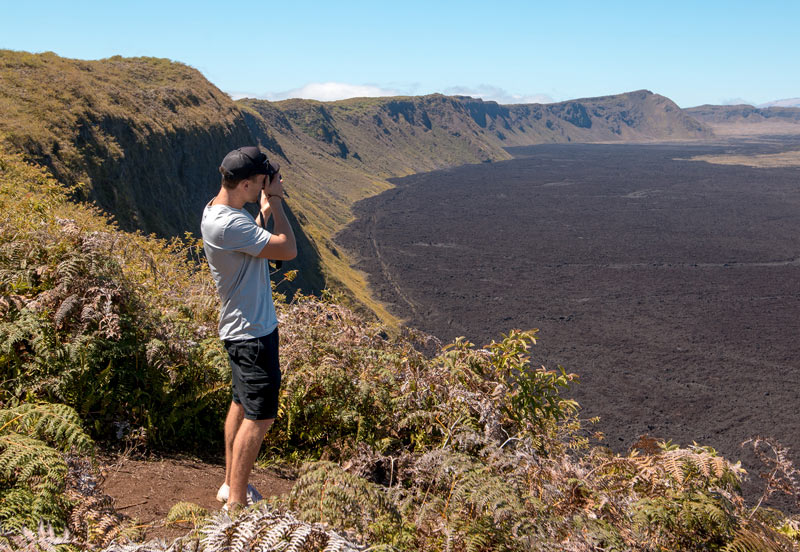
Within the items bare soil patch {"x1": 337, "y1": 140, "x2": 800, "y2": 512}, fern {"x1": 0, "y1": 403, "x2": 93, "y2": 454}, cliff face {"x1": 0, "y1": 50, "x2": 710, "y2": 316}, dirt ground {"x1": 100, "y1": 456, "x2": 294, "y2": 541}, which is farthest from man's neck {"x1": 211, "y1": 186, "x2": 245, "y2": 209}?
bare soil patch {"x1": 337, "y1": 140, "x2": 800, "y2": 512}

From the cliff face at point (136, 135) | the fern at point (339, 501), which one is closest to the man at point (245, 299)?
the fern at point (339, 501)

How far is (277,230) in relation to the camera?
10.3 ft

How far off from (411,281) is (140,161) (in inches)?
923

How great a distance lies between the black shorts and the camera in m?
3.08

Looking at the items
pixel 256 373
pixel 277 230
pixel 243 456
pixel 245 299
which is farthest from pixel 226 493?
pixel 277 230

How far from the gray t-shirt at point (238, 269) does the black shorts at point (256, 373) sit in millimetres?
49

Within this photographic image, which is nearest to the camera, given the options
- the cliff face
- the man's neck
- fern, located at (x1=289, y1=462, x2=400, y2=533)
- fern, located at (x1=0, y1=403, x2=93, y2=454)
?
fern, located at (x1=289, y1=462, x2=400, y2=533)

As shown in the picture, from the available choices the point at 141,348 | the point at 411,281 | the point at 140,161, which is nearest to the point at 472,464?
the point at 141,348

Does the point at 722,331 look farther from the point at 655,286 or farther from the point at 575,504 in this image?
the point at 575,504

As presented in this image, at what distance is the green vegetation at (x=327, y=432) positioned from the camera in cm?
248

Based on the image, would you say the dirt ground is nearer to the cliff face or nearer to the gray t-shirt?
the gray t-shirt

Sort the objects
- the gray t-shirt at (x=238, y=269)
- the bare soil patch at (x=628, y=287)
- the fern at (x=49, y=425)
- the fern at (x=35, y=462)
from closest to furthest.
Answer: the fern at (x=35, y=462), the fern at (x=49, y=425), the gray t-shirt at (x=238, y=269), the bare soil patch at (x=628, y=287)

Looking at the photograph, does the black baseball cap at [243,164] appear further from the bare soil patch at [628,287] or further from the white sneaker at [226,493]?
the bare soil patch at [628,287]

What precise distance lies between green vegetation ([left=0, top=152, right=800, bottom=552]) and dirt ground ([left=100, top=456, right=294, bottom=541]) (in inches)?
7.8
